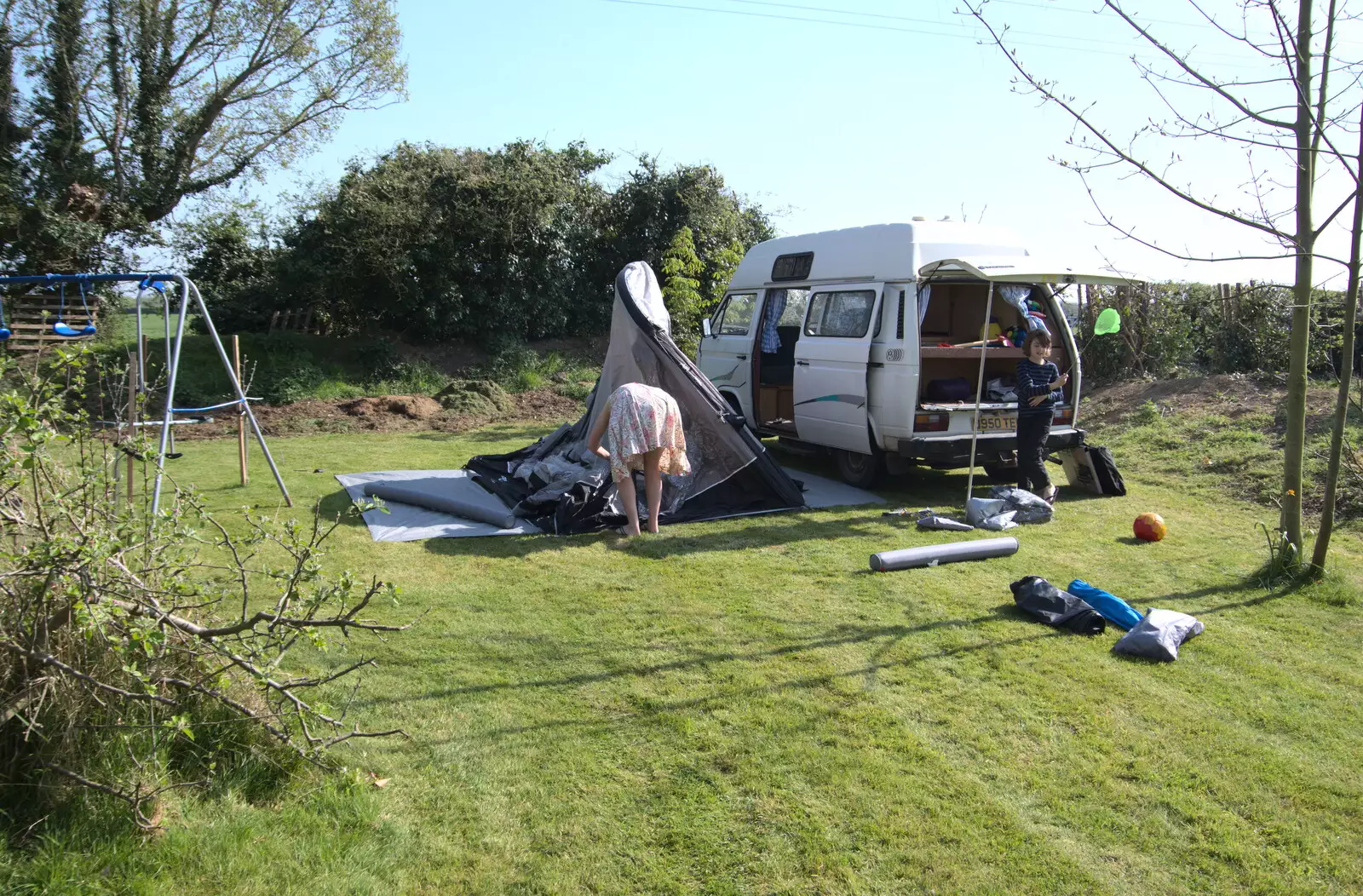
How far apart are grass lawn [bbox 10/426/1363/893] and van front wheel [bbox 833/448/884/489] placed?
9.04 feet

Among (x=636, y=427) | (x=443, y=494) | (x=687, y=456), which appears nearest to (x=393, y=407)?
(x=443, y=494)

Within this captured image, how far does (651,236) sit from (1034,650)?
19123mm

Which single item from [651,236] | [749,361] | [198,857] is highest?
[651,236]

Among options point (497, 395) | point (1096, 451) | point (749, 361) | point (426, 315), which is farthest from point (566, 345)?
point (1096, 451)

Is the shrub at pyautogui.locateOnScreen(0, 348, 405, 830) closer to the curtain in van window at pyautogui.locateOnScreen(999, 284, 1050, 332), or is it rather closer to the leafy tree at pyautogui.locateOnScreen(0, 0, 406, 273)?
the curtain in van window at pyautogui.locateOnScreen(999, 284, 1050, 332)

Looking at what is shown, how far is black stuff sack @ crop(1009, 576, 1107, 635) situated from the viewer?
526cm

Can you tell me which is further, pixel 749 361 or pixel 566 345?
pixel 566 345

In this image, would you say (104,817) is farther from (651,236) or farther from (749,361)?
(651,236)

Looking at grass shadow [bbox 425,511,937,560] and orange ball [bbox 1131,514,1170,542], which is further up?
orange ball [bbox 1131,514,1170,542]

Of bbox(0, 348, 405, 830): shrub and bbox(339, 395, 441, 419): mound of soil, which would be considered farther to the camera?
bbox(339, 395, 441, 419): mound of soil

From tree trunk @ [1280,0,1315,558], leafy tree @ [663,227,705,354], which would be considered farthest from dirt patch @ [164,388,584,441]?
tree trunk @ [1280,0,1315,558]

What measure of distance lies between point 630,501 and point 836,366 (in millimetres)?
3024

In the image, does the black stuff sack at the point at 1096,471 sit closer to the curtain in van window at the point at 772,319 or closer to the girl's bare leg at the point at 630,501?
the curtain in van window at the point at 772,319

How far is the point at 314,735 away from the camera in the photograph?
3.58m
